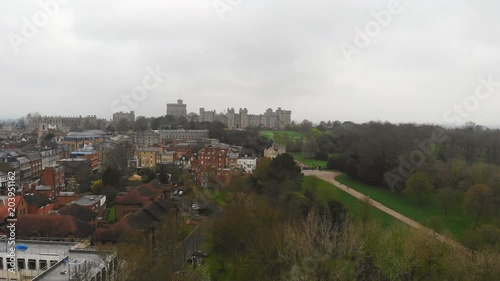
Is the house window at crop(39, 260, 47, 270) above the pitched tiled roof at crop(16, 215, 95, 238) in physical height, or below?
below

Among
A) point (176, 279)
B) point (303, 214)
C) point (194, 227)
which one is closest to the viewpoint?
point (176, 279)

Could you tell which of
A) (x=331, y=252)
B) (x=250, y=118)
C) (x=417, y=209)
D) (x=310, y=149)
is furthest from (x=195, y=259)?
(x=250, y=118)

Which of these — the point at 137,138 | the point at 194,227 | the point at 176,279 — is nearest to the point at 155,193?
the point at 194,227

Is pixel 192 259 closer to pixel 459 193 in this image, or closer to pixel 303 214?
pixel 303 214

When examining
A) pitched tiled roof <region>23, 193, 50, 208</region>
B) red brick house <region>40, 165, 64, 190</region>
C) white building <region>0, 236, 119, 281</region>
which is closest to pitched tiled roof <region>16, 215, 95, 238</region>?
white building <region>0, 236, 119, 281</region>

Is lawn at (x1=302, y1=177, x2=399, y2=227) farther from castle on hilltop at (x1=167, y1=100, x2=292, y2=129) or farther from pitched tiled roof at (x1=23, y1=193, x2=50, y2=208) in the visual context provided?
castle on hilltop at (x1=167, y1=100, x2=292, y2=129)
